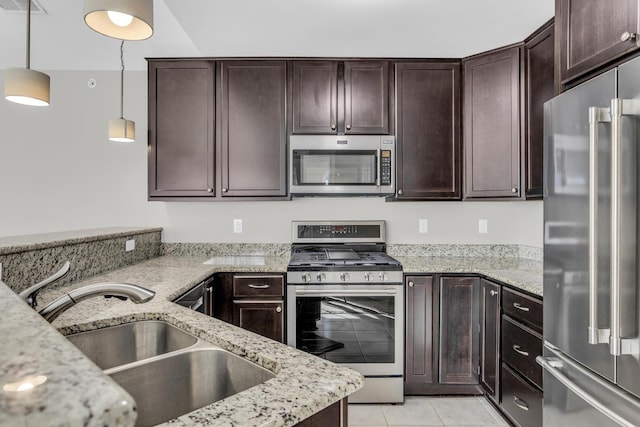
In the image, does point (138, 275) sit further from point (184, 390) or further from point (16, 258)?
point (184, 390)

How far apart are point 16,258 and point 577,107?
2313 millimetres

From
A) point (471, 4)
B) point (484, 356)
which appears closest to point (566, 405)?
point (484, 356)

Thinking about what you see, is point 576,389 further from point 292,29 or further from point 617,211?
point 292,29

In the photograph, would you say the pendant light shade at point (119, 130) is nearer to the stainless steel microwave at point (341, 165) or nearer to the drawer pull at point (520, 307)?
the stainless steel microwave at point (341, 165)

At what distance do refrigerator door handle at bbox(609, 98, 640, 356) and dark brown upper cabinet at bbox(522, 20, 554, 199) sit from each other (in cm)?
122

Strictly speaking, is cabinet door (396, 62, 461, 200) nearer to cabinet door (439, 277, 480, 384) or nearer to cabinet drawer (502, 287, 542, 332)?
cabinet door (439, 277, 480, 384)

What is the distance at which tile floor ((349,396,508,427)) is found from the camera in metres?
2.28

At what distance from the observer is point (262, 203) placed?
3.13 metres

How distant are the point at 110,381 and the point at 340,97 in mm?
2663

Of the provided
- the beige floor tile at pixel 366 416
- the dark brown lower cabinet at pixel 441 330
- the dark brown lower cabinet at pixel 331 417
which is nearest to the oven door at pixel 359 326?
the dark brown lower cabinet at pixel 441 330

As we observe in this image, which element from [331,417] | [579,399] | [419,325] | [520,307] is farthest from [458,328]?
[331,417]

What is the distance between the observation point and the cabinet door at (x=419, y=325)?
8.32ft

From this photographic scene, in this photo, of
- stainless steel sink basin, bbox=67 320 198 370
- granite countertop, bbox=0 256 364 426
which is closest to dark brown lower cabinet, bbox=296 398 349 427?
granite countertop, bbox=0 256 364 426

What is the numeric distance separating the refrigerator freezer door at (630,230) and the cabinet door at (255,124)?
2065 mm
